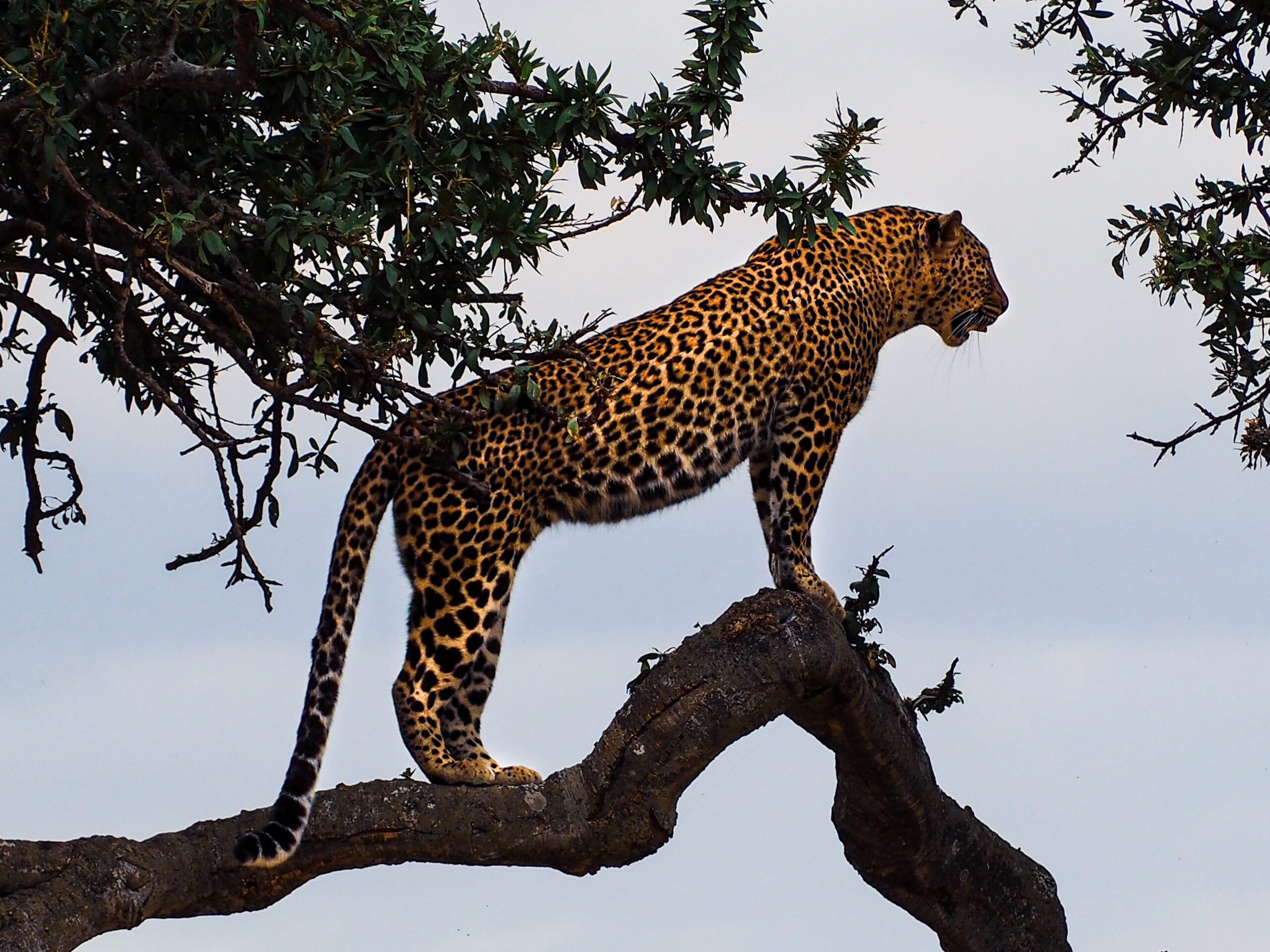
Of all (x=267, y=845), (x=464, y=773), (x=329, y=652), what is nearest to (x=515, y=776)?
(x=464, y=773)

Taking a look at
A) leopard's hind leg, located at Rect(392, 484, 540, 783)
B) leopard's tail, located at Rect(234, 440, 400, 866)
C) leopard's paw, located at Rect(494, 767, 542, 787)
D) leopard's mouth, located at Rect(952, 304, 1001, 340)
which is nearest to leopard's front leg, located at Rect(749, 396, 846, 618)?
leopard's hind leg, located at Rect(392, 484, 540, 783)

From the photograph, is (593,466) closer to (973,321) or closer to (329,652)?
(329,652)

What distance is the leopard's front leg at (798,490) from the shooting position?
33.7 ft

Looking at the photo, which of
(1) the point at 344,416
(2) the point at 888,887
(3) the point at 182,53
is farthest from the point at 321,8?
(2) the point at 888,887

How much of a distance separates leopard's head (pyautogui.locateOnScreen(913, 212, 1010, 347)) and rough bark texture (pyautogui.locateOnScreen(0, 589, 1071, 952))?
2.51 metres

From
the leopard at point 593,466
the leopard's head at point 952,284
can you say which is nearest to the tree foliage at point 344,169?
the leopard at point 593,466

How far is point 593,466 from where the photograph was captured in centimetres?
969

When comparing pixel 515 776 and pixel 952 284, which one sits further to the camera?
pixel 952 284

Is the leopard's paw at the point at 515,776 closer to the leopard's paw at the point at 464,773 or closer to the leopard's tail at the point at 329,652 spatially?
the leopard's paw at the point at 464,773

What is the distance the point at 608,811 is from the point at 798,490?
2.08m

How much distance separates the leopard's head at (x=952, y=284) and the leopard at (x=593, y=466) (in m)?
0.62

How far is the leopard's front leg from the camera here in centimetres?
1027

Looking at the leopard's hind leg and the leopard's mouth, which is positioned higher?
the leopard's mouth

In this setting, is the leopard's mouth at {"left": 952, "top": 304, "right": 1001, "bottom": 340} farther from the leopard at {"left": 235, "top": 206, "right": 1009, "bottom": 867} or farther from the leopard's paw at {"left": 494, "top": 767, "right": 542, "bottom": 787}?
the leopard's paw at {"left": 494, "top": 767, "right": 542, "bottom": 787}
